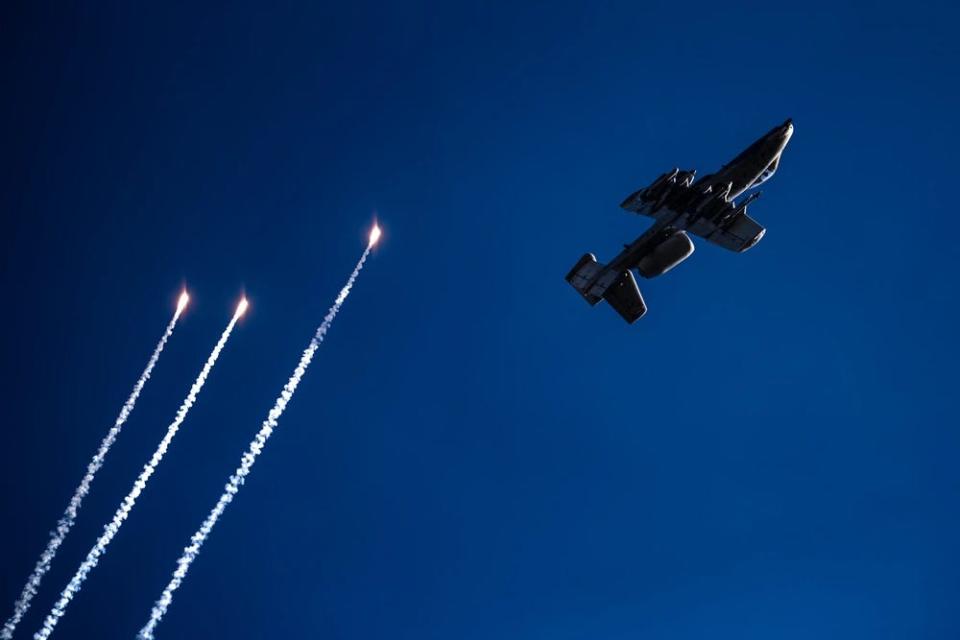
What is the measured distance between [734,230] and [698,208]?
2370mm

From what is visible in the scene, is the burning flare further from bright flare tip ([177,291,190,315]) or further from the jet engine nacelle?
the jet engine nacelle

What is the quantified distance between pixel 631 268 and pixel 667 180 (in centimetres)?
542

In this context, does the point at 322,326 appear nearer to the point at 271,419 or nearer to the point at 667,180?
the point at 271,419

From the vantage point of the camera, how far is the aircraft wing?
Result: 3494 centimetres

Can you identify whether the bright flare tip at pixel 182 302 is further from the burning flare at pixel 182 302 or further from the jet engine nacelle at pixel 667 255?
the jet engine nacelle at pixel 667 255

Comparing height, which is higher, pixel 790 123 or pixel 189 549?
pixel 790 123

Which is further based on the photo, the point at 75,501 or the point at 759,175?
the point at 75,501

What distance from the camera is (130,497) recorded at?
2073 inches

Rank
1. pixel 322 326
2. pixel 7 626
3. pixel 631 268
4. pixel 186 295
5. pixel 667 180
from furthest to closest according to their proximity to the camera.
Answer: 1. pixel 186 295
2. pixel 322 326
3. pixel 7 626
4. pixel 631 268
5. pixel 667 180

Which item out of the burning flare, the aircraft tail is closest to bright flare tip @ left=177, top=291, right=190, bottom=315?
the burning flare

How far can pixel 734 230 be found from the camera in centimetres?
3516

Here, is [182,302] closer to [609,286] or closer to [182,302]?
[182,302]

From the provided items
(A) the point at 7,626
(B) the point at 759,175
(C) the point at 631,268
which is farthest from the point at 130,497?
(B) the point at 759,175

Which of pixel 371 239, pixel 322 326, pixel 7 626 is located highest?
pixel 371 239
